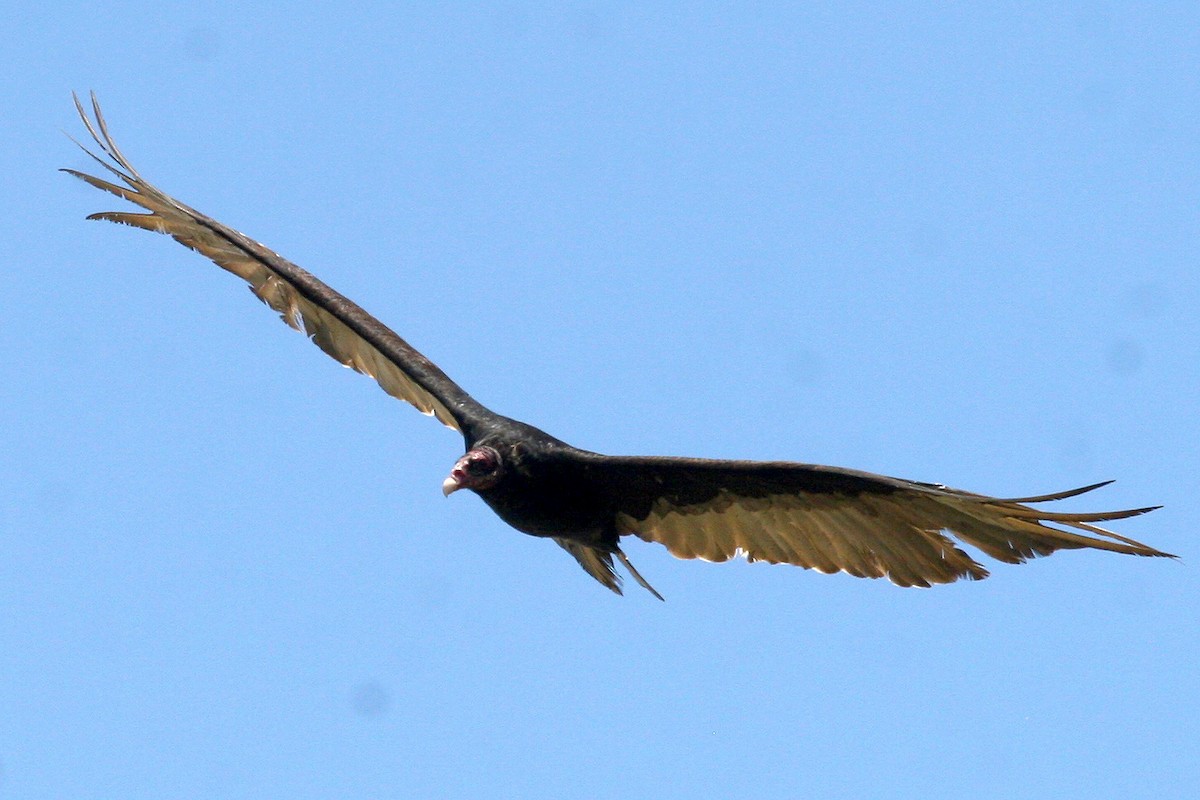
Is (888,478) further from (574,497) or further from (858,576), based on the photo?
(574,497)

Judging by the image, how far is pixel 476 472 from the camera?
7484 millimetres

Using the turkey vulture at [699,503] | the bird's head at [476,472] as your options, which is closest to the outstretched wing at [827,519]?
the turkey vulture at [699,503]

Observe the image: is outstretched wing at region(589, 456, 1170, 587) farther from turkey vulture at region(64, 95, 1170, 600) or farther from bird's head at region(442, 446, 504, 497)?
bird's head at region(442, 446, 504, 497)

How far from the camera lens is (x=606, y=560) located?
800 cm

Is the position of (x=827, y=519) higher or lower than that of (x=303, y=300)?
lower

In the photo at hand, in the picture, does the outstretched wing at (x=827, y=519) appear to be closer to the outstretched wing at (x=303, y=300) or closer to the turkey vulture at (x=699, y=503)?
the turkey vulture at (x=699, y=503)

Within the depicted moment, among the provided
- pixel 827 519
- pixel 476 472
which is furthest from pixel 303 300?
pixel 827 519

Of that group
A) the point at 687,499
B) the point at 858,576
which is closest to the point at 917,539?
the point at 858,576

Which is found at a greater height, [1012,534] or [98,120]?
[98,120]

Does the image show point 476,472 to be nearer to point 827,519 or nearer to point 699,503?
point 699,503

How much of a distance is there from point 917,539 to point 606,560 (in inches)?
68.1

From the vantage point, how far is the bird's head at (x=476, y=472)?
7.44 metres

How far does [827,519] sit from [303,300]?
12.0 feet

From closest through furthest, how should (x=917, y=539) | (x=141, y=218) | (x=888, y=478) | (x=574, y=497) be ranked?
(x=888, y=478), (x=917, y=539), (x=574, y=497), (x=141, y=218)
